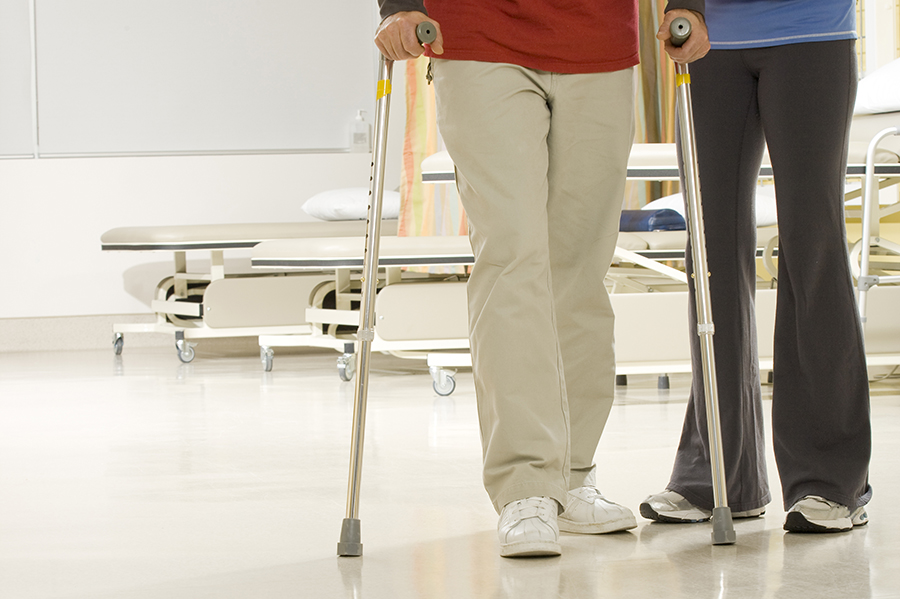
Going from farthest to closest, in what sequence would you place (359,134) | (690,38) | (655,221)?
1. (359,134)
2. (655,221)
3. (690,38)

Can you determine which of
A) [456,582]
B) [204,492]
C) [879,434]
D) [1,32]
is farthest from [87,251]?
[456,582]

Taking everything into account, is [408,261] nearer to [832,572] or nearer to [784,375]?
[784,375]

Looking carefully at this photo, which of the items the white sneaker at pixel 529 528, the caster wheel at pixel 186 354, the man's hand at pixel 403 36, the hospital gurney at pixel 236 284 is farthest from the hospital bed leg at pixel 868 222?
the caster wheel at pixel 186 354

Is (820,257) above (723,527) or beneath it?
above

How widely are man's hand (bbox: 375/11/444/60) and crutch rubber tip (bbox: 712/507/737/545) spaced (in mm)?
756

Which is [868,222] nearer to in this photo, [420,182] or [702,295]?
[702,295]

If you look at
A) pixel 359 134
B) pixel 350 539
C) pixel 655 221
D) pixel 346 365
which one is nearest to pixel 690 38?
A: pixel 350 539

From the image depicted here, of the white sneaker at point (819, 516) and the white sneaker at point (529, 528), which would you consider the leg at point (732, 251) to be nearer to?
the white sneaker at point (819, 516)

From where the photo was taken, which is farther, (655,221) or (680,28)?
(655,221)

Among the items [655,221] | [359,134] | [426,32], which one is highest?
[359,134]

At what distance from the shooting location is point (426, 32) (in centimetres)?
136

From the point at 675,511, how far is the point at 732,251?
0.42m

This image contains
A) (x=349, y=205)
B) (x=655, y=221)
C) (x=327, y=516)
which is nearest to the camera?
(x=327, y=516)

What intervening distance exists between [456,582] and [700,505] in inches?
20.3
